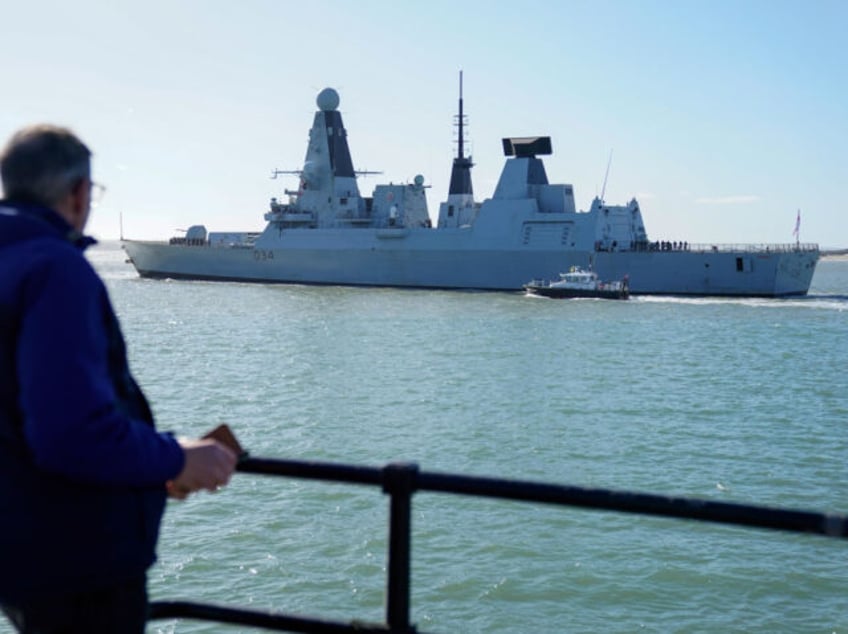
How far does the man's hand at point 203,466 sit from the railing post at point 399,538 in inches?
13.6

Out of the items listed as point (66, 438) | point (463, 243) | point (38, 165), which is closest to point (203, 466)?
point (66, 438)

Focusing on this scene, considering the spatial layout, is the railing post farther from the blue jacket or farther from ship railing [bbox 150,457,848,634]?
the blue jacket

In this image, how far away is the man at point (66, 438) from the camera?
58.7 inches

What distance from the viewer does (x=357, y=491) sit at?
11203mm

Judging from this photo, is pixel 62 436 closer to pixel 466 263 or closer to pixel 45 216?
pixel 45 216

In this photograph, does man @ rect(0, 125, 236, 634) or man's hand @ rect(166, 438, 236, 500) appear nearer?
man @ rect(0, 125, 236, 634)

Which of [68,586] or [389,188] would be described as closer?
[68,586]

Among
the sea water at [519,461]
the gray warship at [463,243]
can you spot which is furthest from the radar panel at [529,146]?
the sea water at [519,461]

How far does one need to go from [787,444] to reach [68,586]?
14476 mm

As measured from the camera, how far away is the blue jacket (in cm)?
149

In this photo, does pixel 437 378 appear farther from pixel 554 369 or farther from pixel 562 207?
pixel 562 207

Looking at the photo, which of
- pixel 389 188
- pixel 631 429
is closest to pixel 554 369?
pixel 631 429

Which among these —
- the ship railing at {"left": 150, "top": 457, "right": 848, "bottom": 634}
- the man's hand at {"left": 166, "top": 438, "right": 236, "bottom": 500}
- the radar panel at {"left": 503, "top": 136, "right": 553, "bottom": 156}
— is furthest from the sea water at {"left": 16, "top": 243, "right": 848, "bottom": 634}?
the radar panel at {"left": 503, "top": 136, "right": 553, "bottom": 156}

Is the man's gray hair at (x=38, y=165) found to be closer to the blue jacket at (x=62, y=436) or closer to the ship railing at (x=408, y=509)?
the blue jacket at (x=62, y=436)
